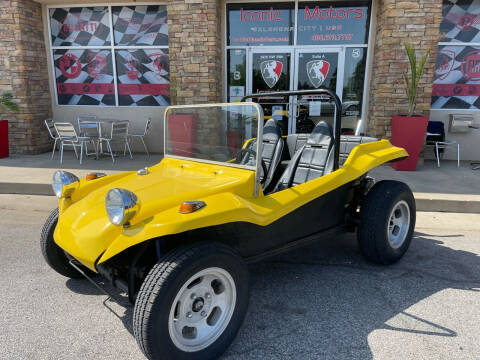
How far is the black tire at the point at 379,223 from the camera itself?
301cm

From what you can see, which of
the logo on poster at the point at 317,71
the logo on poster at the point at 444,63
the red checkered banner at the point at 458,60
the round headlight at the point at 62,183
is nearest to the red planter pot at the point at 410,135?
the red checkered banner at the point at 458,60

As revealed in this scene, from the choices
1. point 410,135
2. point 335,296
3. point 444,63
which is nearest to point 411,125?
point 410,135

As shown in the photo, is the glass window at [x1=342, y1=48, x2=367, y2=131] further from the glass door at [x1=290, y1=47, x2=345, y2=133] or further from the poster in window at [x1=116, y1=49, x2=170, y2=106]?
the poster in window at [x1=116, y1=49, x2=170, y2=106]

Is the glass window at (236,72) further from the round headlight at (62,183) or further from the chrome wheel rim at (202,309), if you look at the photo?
the chrome wheel rim at (202,309)

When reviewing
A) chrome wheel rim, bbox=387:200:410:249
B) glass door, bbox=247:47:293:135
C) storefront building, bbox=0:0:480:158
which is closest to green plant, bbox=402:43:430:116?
storefront building, bbox=0:0:480:158

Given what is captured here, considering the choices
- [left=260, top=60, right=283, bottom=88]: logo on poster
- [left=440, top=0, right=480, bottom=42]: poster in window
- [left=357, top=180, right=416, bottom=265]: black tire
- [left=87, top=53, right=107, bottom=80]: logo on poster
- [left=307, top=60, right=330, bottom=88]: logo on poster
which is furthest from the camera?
[left=87, top=53, right=107, bottom=80]: logo on poster

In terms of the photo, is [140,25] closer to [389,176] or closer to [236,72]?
Result: [236,72]

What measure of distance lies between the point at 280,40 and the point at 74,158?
532cm

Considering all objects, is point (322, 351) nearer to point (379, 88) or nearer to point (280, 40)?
point (379, 88)

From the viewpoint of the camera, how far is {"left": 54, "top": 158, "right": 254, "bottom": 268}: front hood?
2146mm

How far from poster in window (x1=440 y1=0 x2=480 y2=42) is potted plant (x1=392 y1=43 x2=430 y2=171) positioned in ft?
4.76

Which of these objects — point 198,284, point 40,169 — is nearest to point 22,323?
point 198,284

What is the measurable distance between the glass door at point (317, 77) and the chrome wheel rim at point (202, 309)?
6198mm

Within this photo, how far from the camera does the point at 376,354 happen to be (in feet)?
6.77
